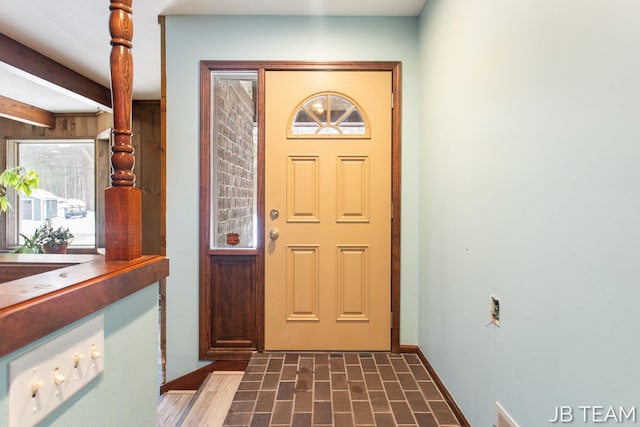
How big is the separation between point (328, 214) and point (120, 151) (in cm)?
161

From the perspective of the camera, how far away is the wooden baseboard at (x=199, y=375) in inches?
91.4

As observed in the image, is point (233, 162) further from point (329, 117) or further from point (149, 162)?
point (149, 162)

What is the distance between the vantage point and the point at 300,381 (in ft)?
6.24

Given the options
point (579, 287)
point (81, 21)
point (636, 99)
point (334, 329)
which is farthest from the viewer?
point (81, 21)

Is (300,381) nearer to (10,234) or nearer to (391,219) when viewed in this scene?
(391,219)

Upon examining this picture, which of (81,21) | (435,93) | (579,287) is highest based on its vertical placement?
(81,21)

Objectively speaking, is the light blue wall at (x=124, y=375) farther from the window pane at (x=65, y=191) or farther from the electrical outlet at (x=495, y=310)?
the window pane at (x=65, y=191)

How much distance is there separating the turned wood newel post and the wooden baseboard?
68.5 inches

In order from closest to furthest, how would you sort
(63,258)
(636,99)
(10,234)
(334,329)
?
(636,99) < (63,258) < (334,329) < (10,234)

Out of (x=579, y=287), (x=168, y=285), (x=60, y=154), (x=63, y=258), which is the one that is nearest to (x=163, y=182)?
(x=168, y=285)

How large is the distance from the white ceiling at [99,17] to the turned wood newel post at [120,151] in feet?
5.28

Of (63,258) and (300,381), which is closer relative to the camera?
(63,258)

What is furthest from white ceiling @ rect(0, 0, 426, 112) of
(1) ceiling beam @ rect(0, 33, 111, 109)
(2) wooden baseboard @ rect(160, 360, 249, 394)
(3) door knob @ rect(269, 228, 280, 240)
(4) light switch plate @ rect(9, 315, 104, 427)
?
(2) wooden baseboard @ rect(160, 360, 249, 394)

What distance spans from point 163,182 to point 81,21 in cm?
137
